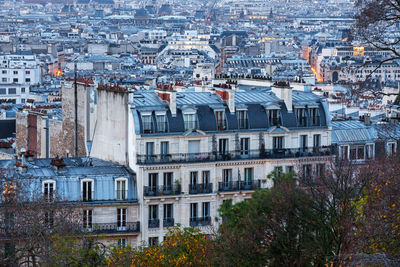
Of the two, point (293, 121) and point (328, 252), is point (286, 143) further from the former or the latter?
point (328, 252)

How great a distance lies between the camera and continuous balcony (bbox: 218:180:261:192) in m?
37.9

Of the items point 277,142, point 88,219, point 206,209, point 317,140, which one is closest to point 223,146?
point 277,142

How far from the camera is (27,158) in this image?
39.2 metres

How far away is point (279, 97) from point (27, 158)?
722cm

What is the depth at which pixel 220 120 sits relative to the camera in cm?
3844

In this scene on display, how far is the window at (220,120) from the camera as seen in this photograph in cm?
3834

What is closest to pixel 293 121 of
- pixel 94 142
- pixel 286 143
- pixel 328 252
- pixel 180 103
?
pixel 286 143

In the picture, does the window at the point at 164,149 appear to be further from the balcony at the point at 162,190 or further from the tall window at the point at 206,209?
the tall window at the point at 206,209

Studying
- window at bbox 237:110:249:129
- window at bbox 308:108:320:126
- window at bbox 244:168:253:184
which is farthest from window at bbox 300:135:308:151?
window at bbox 244:168:253:184

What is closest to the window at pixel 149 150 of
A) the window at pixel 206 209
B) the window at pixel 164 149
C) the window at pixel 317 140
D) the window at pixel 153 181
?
the window at pixel 164 149

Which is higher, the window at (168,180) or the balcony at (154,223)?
the window at (168,180)

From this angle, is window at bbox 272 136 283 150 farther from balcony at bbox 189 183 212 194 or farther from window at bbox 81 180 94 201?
window at bbox 81 180 94 201

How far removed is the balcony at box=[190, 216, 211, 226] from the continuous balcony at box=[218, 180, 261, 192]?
2.95ft

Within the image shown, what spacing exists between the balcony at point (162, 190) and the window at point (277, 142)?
3286mm
